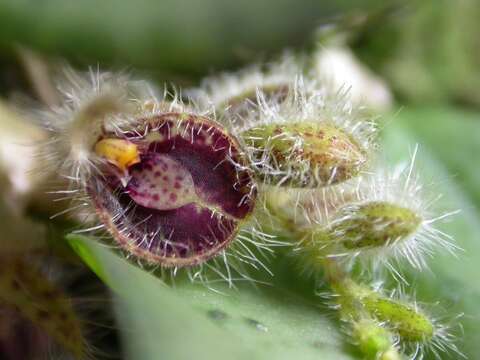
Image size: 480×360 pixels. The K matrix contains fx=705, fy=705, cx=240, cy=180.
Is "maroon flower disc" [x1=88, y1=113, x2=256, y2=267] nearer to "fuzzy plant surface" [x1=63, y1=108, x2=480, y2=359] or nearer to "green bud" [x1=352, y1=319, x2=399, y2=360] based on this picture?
"fuzzy plant surface" [x1=63, y1=108, x2=480, y2=359]

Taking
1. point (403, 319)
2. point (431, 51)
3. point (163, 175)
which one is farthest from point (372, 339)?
point (431, 51)

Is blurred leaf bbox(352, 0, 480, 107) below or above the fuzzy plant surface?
above

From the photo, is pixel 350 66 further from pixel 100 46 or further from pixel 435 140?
pixel 100 46

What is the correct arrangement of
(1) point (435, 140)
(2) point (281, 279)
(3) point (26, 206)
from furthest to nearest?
(1) point (435, 140)
(3) point (26, 206)
(2) point (281, 279)

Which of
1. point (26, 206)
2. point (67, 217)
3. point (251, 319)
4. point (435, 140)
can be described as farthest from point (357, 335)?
point (435, 140)

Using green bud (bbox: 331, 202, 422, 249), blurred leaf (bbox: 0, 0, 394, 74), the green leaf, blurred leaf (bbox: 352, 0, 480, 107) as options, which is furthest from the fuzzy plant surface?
blurred leaf (bbox: 352, 0, 480, 107)
